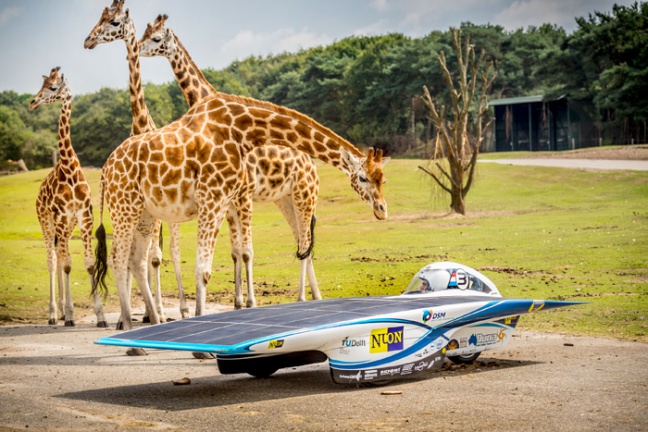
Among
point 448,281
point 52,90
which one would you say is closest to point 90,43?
point 52,90

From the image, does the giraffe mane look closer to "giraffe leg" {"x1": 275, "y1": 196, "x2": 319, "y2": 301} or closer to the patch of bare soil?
"giraffe leg" {"x1": 275, "y1": 196, "x2": 319, "y2": 301}

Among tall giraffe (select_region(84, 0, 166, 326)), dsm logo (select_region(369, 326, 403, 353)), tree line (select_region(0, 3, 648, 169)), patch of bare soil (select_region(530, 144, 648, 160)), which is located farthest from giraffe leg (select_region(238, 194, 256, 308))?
tree line (select_region(0, 3, 648, 169))

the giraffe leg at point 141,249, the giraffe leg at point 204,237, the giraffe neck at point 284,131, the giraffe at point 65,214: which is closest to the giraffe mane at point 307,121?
the giraffe neck at point 284,131

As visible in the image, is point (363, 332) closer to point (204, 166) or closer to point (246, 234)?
point (204, 166)

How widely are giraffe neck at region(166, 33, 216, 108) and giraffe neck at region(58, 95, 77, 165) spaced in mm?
2105

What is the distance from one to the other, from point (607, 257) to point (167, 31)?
11.2 meters

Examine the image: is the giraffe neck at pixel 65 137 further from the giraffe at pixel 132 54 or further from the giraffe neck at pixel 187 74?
the giraffe neck at pixel 187 74

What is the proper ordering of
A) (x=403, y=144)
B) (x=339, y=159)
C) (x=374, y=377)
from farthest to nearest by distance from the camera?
(x=403, y=144) < (x=339, y=159) < (x=374, y=377)

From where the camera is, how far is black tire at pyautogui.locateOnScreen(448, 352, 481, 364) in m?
11.9

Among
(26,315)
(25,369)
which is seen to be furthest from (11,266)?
(25,369)

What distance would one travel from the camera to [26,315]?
18.3m

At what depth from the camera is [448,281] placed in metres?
12.3

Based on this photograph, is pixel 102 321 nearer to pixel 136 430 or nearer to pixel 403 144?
pixel 136 430

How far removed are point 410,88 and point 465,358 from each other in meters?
59.7
